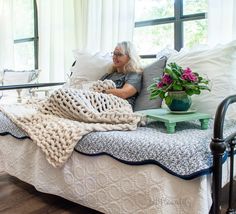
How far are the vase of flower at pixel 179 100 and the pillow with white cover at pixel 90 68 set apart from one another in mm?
832

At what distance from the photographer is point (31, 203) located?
1.70m

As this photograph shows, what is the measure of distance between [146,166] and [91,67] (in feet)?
3.98

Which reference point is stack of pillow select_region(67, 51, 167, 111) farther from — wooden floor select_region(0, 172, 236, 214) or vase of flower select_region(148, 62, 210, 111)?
wooden floor select_region(0, 172, 236, 214)

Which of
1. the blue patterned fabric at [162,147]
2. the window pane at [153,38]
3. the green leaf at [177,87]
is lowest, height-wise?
the blue patterned fabric at [162,147]

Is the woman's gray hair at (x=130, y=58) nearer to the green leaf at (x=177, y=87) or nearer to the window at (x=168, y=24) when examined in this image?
the window at (x=168, y=24)

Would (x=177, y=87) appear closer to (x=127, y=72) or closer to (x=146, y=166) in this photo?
(x=146, y=166)

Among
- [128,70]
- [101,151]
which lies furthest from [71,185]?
[128,70]

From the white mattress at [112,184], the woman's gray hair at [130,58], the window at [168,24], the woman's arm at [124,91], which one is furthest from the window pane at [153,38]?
the white mattress at [112,184]

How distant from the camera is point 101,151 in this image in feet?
4.39

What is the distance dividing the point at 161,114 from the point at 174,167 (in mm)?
430

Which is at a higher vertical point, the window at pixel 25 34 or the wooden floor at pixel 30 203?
the window at pixel 25 34

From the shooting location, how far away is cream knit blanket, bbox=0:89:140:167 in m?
1.42

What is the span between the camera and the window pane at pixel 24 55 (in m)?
4.21

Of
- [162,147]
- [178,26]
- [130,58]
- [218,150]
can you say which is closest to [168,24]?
[178,26]
